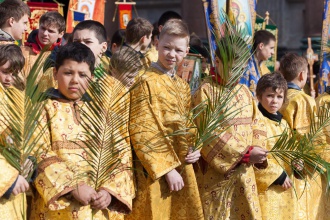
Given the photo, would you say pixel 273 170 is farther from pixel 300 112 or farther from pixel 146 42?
pixel 146 42

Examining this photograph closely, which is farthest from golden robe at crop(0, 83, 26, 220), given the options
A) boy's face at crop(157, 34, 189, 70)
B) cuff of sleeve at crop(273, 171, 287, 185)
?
cuff of sleeve at crop(273, 171, 287, 185)

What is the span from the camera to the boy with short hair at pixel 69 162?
5898mm

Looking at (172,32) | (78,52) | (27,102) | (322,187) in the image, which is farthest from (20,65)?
(322,187)

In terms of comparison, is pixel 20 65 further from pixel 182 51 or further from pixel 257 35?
pixel 257 35

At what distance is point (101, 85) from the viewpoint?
5.87 meters

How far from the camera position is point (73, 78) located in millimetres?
6105

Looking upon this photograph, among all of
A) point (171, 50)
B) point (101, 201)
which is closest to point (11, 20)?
point (171, 50)

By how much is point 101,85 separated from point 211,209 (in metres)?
1.82

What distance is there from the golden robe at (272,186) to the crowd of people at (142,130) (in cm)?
1

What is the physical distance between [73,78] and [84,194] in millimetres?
718

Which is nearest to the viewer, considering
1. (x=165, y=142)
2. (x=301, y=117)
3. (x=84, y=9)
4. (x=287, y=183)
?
(x=165, y=142)

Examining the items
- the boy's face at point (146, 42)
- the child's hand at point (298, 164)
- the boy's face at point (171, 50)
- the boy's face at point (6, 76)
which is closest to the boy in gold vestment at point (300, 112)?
the child's hand at point (298, 164)

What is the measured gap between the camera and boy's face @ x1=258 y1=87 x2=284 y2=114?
8.03 meters

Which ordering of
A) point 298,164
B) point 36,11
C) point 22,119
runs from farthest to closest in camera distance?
point 36,11 < point 298,164 < point 22,119
